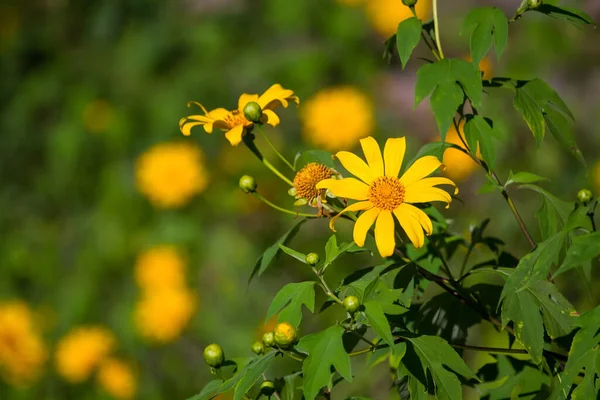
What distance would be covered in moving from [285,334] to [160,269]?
171 centimetres

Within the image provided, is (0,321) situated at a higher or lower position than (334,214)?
lower

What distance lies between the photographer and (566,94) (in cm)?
274

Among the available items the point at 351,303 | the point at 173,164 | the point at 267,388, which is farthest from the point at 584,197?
the point at 173,164

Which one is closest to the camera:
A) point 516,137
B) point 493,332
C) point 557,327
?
point 557,327

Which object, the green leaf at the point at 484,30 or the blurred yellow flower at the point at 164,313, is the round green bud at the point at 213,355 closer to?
the green leaf at the point at 484,30

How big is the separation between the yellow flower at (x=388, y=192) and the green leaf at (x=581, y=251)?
0.49 ft

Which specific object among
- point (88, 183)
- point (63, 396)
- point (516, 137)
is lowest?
point (63, 396)

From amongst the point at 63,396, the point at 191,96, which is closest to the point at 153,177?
the point at 191,96

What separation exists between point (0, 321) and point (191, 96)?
2.94 feet

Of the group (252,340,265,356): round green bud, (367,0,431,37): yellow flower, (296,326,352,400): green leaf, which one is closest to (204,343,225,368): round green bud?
(252,340,265,356): round green bud

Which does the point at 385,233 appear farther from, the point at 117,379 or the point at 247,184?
the point at 117,379

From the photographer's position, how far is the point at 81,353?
242 centimetres

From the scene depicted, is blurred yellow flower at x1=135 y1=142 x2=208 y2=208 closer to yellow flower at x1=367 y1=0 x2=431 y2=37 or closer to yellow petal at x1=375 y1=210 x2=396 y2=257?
yellow flower at x1=367 y1=0 x2=431 y2=37

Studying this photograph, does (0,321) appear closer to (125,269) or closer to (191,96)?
(125,269)
